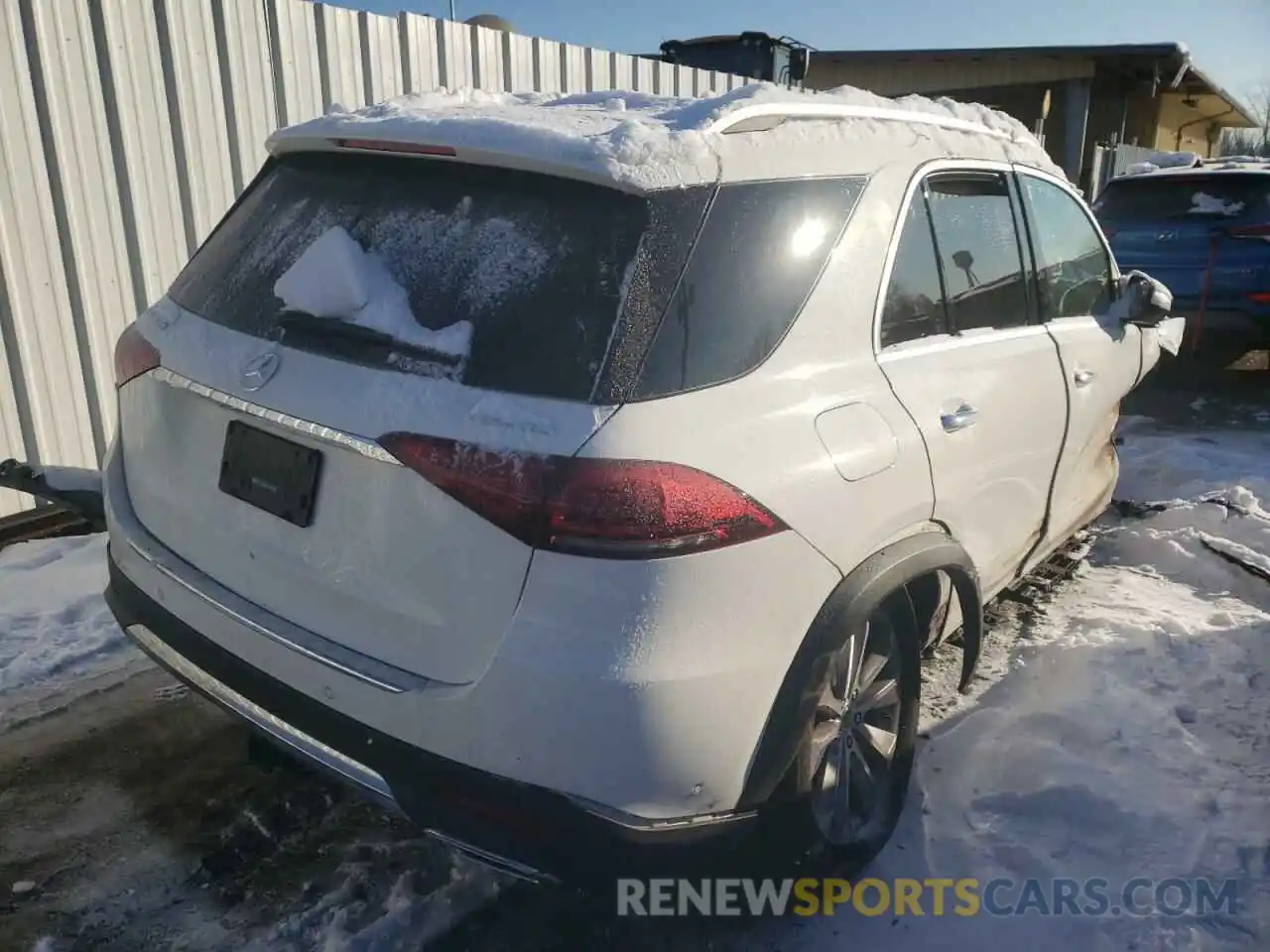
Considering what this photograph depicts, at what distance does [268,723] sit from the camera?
218cm

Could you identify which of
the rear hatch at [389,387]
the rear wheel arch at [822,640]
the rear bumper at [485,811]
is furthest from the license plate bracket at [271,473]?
the rear wheel arch at [822,640]

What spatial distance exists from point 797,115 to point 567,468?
3.64 ft

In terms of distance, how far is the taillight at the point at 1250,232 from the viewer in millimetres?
7715

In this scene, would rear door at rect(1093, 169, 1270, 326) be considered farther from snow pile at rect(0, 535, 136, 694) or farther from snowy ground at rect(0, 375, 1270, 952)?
snow pile at rect(0, 535, 136, 694)

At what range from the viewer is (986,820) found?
2809 mm

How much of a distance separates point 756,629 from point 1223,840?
5.83 feet

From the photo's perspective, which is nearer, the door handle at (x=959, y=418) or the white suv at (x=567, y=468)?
the white suv at (x=567, y=468)

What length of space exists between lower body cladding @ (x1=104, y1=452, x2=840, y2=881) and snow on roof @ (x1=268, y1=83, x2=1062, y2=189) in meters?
0.79

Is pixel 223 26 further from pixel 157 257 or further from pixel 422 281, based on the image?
pixel 422 281

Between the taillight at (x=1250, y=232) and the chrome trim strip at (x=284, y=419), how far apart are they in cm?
812

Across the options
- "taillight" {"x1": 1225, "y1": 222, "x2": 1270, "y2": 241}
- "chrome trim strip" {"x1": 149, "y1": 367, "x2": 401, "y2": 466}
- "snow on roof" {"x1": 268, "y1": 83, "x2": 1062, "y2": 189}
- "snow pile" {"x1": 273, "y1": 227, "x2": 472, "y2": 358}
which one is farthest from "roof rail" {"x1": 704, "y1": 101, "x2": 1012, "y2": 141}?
"taillight" {"x1": 1225, "y1": 222, "x2": 1270, "y2": 241}

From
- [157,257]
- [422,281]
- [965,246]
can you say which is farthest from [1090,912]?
[157,257]

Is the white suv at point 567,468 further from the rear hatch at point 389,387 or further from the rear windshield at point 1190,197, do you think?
the rear windshield at point 1190,197

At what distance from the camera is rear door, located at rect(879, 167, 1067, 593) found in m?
2.52
